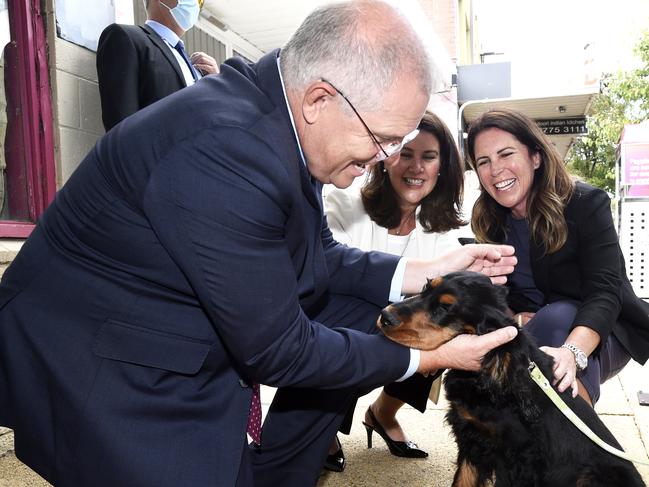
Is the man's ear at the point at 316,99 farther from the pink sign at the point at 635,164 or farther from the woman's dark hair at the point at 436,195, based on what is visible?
the pink sign at the point at 635,164

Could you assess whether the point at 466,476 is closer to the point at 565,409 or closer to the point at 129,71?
the point at 565,409

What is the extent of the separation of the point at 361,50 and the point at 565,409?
1.47 meters

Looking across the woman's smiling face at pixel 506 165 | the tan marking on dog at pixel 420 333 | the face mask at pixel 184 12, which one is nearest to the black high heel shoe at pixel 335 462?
the tan marking on dog at pixel 420 333

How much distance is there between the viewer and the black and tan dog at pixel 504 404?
2.20 meters

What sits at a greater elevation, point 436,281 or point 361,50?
point 361,50

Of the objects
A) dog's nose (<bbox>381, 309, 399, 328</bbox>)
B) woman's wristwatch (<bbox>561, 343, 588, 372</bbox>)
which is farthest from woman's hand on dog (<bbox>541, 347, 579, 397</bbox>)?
dog's nose (<bbox>381, 309, 399, 328</bbox>)

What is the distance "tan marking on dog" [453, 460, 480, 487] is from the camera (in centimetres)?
257

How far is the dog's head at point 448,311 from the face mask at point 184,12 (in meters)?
2.30

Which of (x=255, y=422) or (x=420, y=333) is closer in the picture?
(x=420, y=333)

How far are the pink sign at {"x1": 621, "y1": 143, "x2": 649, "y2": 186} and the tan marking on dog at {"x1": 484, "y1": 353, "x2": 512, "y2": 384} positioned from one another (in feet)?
14.3

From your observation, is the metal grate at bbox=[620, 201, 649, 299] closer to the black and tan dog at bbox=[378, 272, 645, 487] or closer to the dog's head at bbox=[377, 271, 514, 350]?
the black and tan dog at bbox=[378, 272, 645, 487]

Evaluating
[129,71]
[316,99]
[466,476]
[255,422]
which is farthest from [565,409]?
Result: [129,71]

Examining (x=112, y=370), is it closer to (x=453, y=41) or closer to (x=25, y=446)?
(x=25, y=446)

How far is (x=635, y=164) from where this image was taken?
6117 mm
